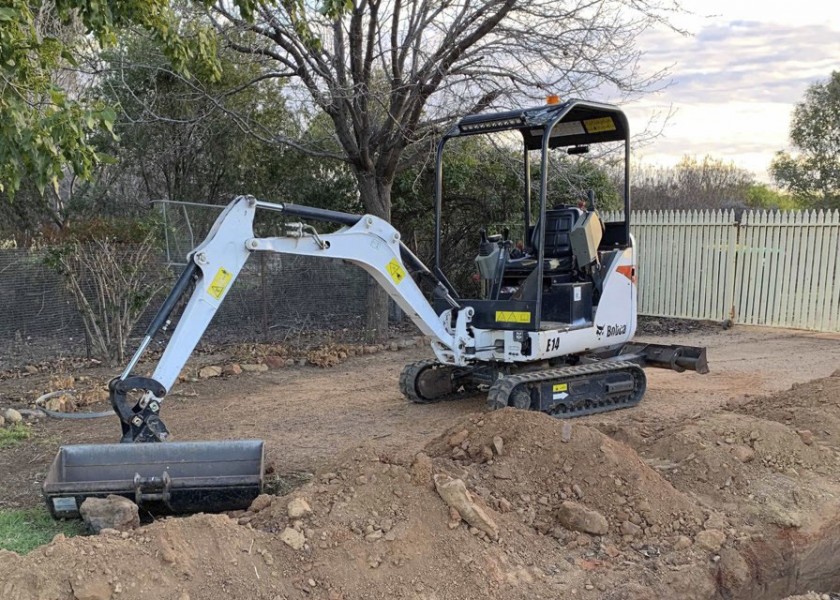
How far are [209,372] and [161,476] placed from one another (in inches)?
188

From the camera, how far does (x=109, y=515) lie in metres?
4.54

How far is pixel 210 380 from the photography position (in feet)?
31.3

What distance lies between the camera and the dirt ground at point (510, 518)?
3.77 metres

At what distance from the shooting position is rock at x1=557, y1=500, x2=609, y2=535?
15.0 ft

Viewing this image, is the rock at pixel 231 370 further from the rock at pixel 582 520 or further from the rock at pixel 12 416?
the rock at pixel 582 520

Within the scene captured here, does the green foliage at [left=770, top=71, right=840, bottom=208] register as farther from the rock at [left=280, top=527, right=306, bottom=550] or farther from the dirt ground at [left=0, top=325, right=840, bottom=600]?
the rock at [left=280, top=527, right=306, bottom=550]

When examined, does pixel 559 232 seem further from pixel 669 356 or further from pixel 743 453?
pixel 743 453

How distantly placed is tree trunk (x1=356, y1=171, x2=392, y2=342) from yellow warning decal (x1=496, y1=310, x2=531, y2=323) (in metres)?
4.67

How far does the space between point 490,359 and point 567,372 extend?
768 mm

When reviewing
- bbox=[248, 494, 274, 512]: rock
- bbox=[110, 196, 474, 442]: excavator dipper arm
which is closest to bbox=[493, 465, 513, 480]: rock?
bbox=[248, 494, 274, 512]: rock

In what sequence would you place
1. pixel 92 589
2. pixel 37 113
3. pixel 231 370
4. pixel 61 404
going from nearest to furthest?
pixel 92 589
pixel 37 113
pixel 61 404
pixel 231 370

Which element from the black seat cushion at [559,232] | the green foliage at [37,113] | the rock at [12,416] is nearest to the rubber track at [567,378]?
the black seat cushion at [559,232]

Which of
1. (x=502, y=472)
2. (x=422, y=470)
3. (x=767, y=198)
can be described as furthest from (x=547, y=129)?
(x=767, y=198)

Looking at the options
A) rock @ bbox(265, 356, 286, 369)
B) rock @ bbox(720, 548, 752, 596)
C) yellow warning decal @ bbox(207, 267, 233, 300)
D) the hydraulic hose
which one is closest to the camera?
rock @ bbox(720, 548, 752, 596)
